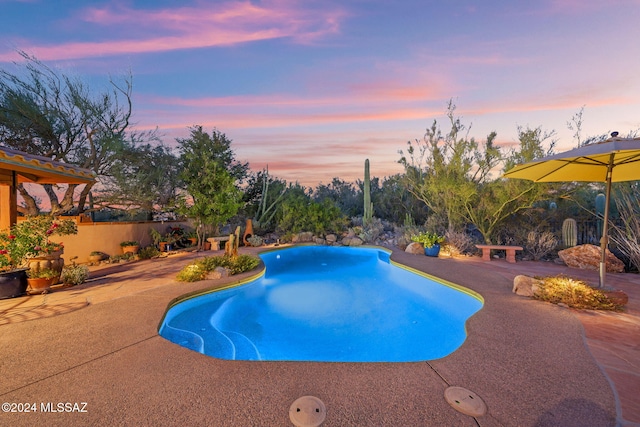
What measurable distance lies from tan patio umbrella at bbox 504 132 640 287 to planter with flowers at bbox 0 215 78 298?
8.93 metres

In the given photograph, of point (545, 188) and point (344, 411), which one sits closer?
point (344, 411)

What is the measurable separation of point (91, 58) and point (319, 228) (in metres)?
10.6

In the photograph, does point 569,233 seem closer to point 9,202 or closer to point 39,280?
point 39,280

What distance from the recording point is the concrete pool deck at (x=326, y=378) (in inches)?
74.6

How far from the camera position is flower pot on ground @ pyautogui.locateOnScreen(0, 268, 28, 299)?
4434 millimetres

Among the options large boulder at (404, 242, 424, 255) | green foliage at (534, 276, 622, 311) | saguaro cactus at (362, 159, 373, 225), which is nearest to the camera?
green foliage at (534, 276, 622, 311)

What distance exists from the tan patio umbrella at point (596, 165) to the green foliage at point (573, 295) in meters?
0.41

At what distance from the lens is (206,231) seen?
35.3 feet

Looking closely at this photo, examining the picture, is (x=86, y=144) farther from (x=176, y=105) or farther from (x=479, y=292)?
(x=479, y=292)

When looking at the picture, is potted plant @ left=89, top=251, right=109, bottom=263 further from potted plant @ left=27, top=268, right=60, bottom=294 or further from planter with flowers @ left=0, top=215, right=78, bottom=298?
potted plant @ left=27, top=268, right=60, bottom=294

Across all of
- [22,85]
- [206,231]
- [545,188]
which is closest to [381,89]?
[545,188]

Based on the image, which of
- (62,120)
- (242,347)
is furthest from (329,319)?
(62,120)

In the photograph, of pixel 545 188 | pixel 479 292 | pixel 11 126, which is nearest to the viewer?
pixel 479 292

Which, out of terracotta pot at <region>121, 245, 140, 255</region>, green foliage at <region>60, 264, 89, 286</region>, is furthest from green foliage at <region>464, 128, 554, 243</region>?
terracotta pot at <region>121, 245, 140, 255</region>
